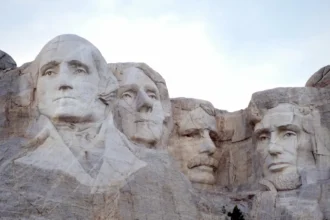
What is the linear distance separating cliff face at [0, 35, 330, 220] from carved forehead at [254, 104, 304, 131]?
2 cm

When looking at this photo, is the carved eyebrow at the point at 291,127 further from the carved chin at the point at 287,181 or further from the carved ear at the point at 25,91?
the carved ear at the point at 25,91

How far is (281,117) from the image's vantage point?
38.5ft

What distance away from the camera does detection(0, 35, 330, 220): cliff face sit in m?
9.77

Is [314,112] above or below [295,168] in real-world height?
above

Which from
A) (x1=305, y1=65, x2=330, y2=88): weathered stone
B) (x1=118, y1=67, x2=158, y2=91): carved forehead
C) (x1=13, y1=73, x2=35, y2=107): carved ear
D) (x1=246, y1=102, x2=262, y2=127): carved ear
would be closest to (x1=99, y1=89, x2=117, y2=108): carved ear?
(x1=118, y1=67, x2=158, y2=91): carved forehead

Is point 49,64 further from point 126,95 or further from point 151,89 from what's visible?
point 151,89

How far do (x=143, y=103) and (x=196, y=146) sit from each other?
120 centimetres

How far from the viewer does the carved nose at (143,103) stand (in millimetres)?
11336

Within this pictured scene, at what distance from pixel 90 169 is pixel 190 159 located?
90.8 inches

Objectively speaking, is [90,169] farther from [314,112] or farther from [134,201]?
[314,112]

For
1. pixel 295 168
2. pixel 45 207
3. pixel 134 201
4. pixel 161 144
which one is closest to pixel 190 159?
pixel 161 144

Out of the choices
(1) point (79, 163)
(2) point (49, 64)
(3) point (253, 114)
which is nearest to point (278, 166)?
(3) point (253, 114)

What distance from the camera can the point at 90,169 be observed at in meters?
10.0

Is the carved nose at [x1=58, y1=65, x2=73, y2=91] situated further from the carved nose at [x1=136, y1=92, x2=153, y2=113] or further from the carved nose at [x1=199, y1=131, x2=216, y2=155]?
the carved nose at [x1=199, y1=131, x2=216, y2=155]
